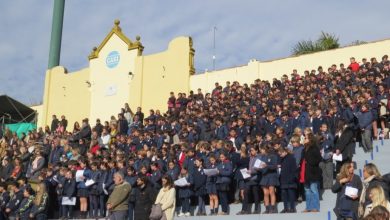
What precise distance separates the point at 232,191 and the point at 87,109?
52.3 feet

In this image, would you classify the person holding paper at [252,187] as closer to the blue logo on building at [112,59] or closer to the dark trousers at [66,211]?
the dark trousers at [66,211]

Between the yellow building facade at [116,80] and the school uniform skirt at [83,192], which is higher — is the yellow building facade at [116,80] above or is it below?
above

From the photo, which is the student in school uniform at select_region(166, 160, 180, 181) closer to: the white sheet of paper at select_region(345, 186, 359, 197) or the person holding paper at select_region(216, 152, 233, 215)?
the person holding paper at select_region(216, 152, 233, 215)

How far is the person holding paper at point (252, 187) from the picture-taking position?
44.1 feet

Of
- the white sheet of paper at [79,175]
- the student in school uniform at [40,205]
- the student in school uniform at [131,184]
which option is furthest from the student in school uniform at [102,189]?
the student in school uniform at [40,205]

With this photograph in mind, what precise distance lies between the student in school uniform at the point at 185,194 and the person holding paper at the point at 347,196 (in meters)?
5.24

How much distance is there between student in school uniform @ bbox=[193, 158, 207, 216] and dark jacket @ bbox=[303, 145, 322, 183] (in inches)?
111

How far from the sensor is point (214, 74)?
25.9 m

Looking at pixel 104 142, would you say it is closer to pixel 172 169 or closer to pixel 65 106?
pixel 172 169

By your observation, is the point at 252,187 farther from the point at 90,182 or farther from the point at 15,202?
the point at 15,202

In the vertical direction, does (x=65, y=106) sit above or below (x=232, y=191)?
above

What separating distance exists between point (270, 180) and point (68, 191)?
6.13 m

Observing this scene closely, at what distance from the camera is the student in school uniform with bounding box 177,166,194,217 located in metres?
14.5

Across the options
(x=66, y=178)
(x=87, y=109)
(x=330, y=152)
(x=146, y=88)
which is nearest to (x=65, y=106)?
(x=87, y=109)
